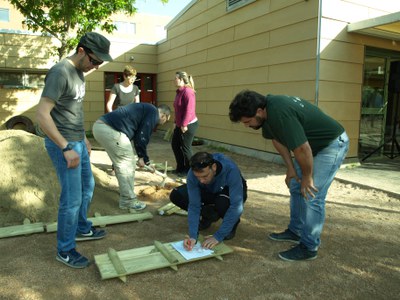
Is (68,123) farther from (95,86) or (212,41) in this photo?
(95,86)

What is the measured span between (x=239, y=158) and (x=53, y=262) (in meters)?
5.61

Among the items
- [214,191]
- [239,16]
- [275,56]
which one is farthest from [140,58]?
[214,191]

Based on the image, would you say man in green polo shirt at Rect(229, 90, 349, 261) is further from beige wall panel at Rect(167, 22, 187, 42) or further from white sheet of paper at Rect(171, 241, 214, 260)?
beige wall panel at Rect(167, 22, 187, 42)

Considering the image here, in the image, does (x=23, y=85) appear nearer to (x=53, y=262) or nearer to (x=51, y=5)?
(x=51, y=5)

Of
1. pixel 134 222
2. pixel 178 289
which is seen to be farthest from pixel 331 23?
pixel 178 289

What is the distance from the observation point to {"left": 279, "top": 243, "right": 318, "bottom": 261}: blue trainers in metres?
2.90

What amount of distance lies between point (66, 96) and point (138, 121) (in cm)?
138

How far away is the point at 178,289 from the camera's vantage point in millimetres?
2461

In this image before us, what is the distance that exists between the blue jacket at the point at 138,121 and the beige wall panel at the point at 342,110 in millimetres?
3709

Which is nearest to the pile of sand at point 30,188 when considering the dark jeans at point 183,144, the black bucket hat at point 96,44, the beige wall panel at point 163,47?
the dark jeans at point 183,144

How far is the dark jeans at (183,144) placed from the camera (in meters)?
5.76

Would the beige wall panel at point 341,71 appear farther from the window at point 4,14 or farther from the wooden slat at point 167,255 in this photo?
the window at point 4,14

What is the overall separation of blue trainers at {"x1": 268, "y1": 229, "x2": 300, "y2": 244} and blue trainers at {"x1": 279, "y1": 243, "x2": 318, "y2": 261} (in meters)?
0.34

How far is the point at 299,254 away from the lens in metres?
2.91
